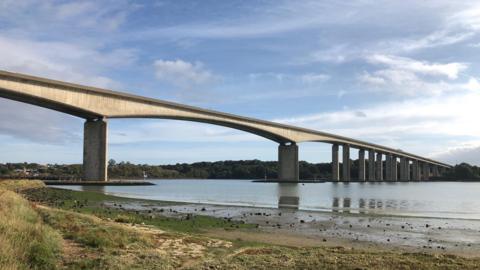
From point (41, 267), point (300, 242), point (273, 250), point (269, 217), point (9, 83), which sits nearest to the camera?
point (41, 267)

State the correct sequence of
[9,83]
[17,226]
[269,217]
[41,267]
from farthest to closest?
[9,83], [269,217], [17,226], [41,267]

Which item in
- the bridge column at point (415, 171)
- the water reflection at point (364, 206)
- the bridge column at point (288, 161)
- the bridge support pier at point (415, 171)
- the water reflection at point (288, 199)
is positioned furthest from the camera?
the bridge support pier at point (415, 171)

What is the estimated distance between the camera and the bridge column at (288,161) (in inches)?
4769

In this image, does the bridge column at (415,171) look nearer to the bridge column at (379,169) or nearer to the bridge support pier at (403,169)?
the bridge support pier at (403,169)

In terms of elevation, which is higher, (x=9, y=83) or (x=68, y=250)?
(x=9, y=83)

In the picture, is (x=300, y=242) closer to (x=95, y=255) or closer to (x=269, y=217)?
(x=95, y=255)

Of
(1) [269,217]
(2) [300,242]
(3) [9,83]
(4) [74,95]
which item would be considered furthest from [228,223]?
(4) [74,95]

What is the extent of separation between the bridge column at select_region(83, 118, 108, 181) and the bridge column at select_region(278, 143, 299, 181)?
55371mm

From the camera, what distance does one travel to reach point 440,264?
38.1 ft

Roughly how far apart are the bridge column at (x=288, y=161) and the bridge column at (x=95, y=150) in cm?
5537

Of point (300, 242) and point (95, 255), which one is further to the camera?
point (300, 242)

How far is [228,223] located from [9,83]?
4887cm

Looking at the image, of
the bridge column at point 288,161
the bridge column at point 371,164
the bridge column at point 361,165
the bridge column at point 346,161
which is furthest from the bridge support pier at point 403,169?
the bridge column at point 288,161

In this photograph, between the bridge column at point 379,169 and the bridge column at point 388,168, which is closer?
the bridge column at point 379,169
